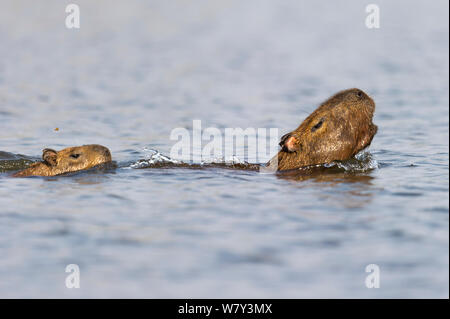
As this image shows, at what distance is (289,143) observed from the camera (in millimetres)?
→ 8812

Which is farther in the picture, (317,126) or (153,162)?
(153,162)

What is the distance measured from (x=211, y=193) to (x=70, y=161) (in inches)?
98.1

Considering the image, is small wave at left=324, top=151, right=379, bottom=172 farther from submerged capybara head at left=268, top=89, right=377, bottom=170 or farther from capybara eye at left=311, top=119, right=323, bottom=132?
capybara eye at left=311, top=119, right=323, bottom=132

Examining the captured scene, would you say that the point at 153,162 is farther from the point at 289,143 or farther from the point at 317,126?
the point at 317,126

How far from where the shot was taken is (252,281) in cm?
524

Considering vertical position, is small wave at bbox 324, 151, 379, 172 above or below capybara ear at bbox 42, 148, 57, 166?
below

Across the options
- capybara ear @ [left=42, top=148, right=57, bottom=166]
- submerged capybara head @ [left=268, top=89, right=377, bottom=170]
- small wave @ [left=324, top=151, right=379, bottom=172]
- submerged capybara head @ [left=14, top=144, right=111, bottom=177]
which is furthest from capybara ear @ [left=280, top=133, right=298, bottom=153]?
capybara ear @ [left=42, top=148, right=57, bottom=166]

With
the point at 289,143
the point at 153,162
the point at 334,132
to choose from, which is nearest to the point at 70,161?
the point at 153,162

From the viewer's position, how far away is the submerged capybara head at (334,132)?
877 centimetres

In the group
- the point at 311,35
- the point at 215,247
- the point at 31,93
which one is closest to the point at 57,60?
the point at 31,93

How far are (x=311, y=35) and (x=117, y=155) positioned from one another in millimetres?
14622

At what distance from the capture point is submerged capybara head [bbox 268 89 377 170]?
345 inches
